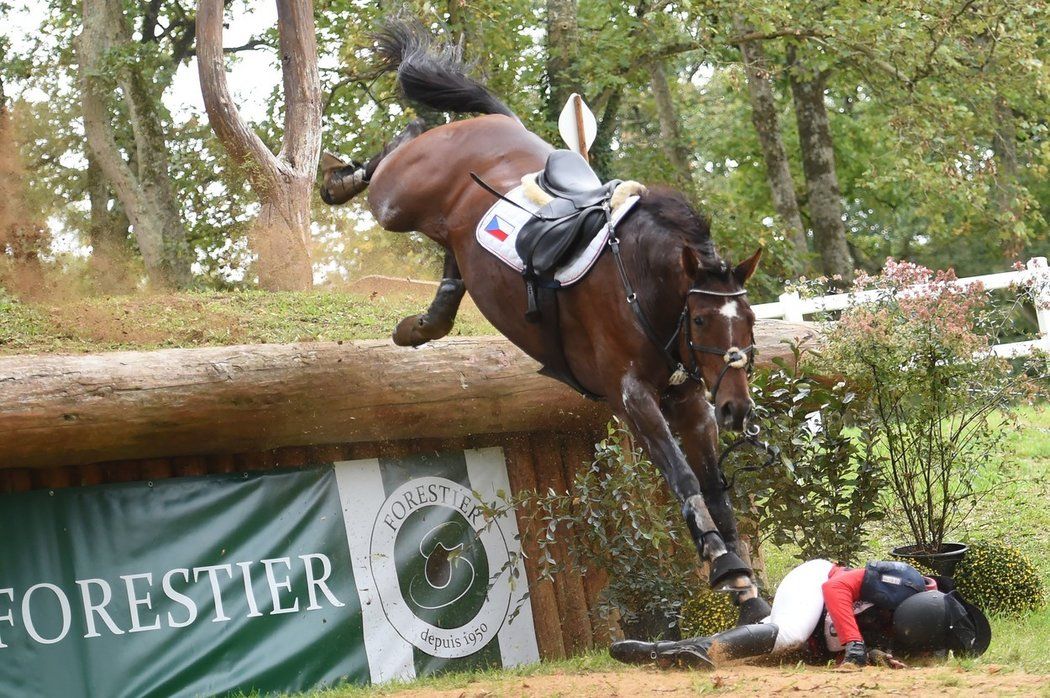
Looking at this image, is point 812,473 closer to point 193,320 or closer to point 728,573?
point 728,573

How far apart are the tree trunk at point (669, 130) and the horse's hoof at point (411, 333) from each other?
11728mm

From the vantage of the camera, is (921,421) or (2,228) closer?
(921,421)

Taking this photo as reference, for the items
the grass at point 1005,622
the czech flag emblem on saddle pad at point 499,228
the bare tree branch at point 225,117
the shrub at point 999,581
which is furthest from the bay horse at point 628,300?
the bare tree branch at point 225,117

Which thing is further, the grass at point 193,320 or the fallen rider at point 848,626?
the grass at point 193,320

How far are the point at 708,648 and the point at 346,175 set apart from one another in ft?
11.5

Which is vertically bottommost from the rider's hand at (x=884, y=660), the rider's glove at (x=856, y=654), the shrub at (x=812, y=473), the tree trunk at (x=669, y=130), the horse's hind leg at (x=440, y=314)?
the rider's hand at (x=884, y=660)

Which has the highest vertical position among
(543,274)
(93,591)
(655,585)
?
(543,274)

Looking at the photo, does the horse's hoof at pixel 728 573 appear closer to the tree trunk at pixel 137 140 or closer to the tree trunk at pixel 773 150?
the tree trunk at pixel 137 140

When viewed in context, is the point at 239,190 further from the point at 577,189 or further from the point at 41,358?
the point at 577,189

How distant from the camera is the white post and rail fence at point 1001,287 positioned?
7.88 meters

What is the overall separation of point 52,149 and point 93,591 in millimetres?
10528

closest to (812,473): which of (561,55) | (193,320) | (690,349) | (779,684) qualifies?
(779,684)

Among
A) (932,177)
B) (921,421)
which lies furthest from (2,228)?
(932,177)

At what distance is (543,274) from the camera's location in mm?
5676
